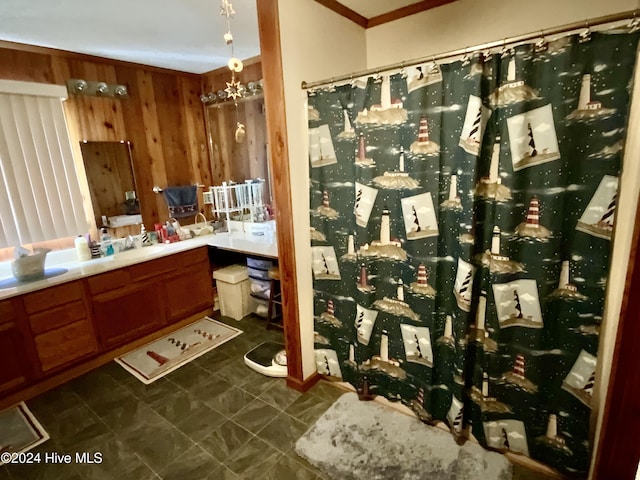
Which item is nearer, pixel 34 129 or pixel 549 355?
pixel 549 355

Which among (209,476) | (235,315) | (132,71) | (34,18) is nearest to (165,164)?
(132,71)

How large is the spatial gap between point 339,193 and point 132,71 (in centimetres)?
265

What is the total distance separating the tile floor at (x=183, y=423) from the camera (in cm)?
165

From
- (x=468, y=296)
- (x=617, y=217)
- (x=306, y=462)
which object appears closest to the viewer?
(x=617, y=217)

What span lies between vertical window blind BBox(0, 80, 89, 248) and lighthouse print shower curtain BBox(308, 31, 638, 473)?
2.26 meters

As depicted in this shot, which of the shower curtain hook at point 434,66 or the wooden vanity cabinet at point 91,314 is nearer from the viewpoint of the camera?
the shower curtain hook at point 434,66

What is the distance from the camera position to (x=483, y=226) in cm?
148

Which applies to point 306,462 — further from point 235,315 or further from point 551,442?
point 235,315

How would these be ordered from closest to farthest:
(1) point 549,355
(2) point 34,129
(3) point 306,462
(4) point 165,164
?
(1) point 549,355 → (3) point 306,462 → (2) point 34,129 → (4) point 165,164

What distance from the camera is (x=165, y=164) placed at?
342 centimetres

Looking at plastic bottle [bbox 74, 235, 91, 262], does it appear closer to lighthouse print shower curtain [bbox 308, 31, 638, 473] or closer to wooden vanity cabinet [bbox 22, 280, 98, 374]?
wooden vanity cabinet [bbox 22, 280, 98, 374]

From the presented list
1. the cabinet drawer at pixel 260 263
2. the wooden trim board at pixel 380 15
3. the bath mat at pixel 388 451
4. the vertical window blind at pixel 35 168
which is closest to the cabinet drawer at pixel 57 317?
the vertical window blind at pixel 35 168

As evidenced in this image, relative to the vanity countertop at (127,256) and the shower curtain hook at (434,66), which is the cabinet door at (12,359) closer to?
the vanity countertop at (127,256)

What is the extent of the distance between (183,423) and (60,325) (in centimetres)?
119
